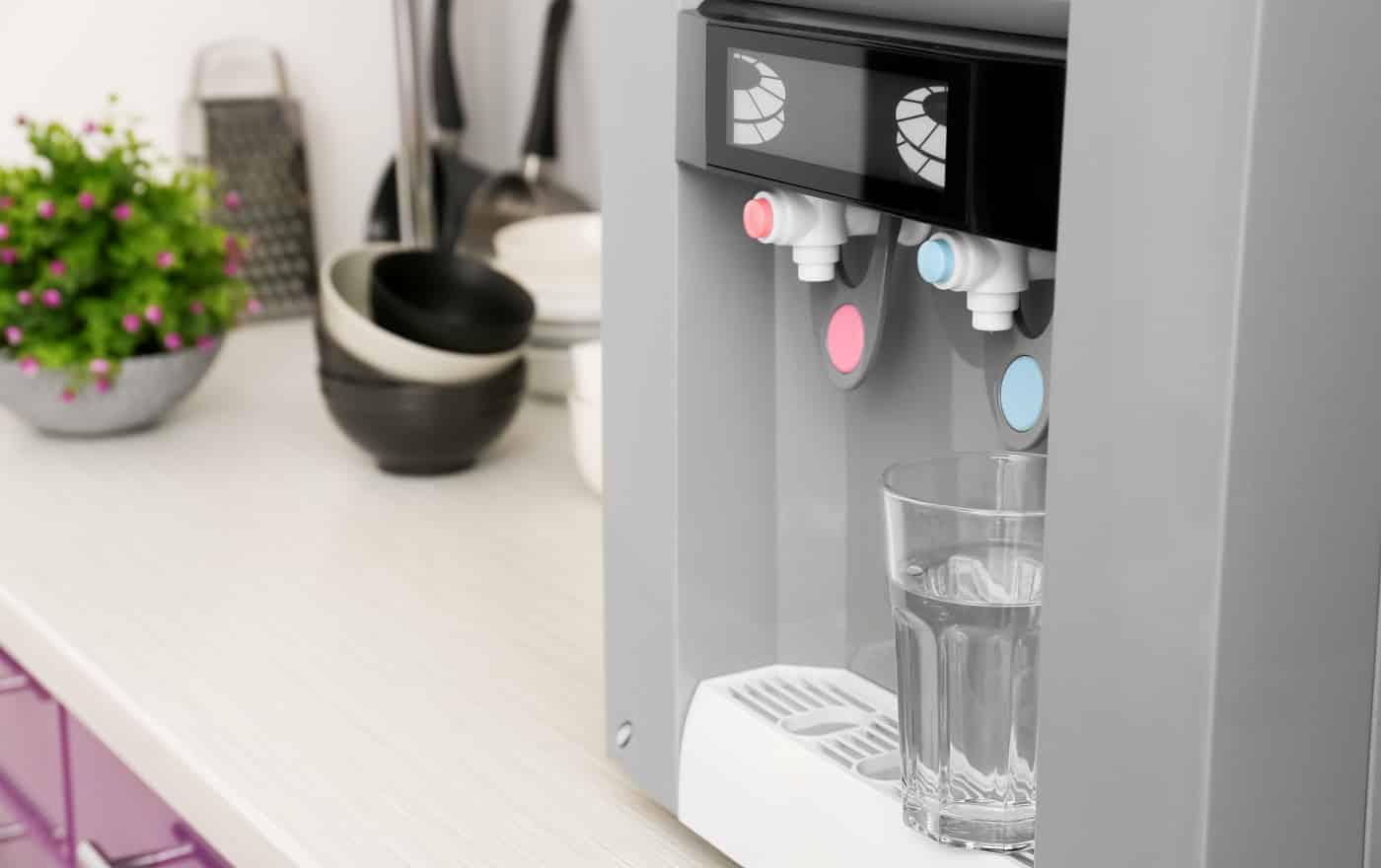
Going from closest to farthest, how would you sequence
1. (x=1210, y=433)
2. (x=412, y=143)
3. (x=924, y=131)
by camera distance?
(x=1210, y=433) → (x=924, y=131) → (x=412, y=143)

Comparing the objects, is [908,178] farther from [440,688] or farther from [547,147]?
[547,147]

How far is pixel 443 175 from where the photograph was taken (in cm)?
178

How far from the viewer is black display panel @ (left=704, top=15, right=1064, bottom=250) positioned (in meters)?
0.54

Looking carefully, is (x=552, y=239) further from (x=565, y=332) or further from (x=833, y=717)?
(x=833, y=717)

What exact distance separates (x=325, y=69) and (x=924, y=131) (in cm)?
133

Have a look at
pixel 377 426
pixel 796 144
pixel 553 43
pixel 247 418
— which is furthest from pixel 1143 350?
pixel 553 43

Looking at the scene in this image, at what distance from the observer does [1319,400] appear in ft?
1.57

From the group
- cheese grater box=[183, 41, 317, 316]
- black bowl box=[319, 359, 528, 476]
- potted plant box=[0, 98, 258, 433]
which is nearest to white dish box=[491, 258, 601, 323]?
black bowl box=[319, 359, 528, 476]

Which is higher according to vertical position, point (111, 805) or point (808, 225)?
point (808, 225)

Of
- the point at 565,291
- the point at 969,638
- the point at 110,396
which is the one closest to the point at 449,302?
the point at 565,291

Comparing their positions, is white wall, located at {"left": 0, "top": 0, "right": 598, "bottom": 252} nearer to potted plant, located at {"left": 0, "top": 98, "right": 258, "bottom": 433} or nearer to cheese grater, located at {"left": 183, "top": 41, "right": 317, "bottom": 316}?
cheese grater, located at {"left": 183, "top": 41, "right": 317, "bottom": 316}

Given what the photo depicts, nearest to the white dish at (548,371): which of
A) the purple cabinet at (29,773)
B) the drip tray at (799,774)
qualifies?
the purple cabinet at (29,773)

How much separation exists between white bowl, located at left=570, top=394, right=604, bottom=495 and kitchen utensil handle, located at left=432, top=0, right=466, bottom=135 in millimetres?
634

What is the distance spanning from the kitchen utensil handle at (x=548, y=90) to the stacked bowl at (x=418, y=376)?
0.41 metres
